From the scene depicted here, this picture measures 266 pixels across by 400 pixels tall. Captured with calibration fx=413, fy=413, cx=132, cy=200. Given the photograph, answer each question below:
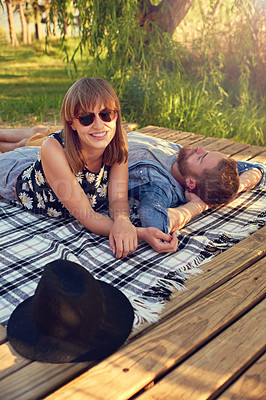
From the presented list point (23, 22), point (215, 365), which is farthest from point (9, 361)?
point (23, 22)

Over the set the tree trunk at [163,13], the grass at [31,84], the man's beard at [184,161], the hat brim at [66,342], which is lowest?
the grass at [31,84]

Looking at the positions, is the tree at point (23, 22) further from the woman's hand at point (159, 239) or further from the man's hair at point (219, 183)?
the woman's hand at point (159, 239)

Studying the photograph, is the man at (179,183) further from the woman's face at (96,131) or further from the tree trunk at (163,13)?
the tree trunk at (163,13)

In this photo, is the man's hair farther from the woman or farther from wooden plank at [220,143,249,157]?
wooden plank at [220,143,249,157]

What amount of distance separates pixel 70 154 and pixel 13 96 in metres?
5.83

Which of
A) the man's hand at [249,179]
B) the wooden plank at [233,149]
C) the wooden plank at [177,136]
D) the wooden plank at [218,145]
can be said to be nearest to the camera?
the man's hand at [249,179]

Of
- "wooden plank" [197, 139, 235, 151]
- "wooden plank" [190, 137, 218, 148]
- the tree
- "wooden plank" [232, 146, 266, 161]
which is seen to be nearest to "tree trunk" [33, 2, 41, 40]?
the tree

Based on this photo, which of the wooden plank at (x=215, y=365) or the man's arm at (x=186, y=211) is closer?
the wooden plank at (x=215, y=365)

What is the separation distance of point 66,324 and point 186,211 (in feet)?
4.56

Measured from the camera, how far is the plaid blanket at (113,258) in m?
2.11

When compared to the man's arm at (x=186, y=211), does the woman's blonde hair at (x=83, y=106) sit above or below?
above

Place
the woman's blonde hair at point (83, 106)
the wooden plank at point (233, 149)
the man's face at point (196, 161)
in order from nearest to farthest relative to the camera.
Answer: the woman's blonde hair at point (83, 106) < the man's face at point (196, 161) < the wooden plank at point (233, 149)

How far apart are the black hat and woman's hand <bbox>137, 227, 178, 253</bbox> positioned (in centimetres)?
78

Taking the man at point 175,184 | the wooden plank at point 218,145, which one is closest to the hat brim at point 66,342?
the man at point 175,184
